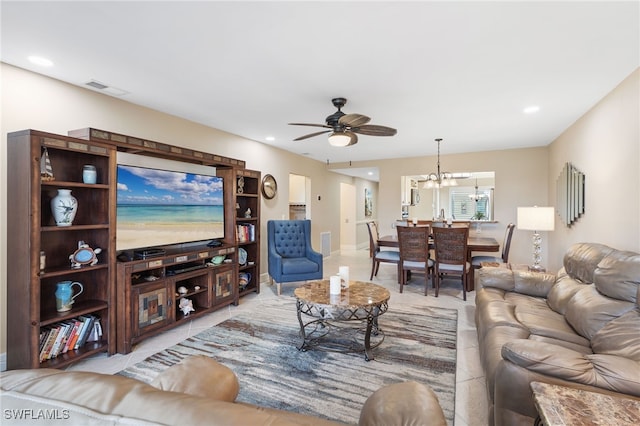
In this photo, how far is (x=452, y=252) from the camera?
4500mm

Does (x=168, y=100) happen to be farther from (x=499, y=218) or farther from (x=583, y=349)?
(x=499, y=218)

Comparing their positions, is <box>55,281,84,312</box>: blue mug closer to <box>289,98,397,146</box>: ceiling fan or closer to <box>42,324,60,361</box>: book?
<box>42,324,60,361</box>: book

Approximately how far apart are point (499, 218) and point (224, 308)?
5312 mm

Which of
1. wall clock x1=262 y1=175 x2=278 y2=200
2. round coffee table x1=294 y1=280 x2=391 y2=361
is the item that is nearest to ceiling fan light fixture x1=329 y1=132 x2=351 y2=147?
round coffee table x1=294 y1=280 x2=391 y2=361

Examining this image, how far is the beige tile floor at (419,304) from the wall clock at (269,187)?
1574mm

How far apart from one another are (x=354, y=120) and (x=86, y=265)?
2664 millimetres

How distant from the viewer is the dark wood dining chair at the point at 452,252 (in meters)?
4.37

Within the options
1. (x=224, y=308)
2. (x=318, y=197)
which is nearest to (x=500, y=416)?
(x=224, y=308)

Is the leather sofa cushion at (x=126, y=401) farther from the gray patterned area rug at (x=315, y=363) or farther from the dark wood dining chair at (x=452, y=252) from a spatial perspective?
the dark wood dining chair at (x=452, y=252)

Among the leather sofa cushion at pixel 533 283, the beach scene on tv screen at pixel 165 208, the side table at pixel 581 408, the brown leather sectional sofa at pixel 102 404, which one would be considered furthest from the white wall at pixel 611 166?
the beach scene on tv screen at pixel 165 208

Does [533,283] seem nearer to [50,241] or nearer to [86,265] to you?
[86,265]

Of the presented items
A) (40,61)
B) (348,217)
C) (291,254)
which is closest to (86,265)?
(40,61)

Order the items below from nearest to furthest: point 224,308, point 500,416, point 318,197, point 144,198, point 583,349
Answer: point 500,416 → point 583,349 → point 144,198 → point 224,308 → point 318,197

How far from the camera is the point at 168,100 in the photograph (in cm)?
330
